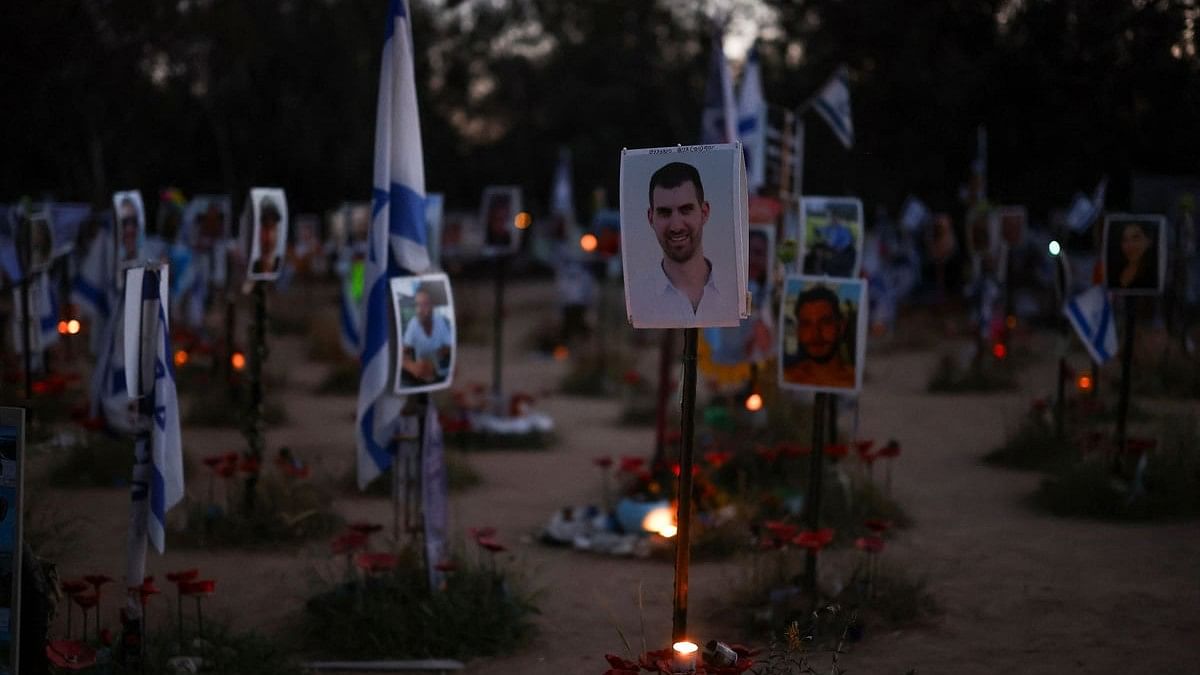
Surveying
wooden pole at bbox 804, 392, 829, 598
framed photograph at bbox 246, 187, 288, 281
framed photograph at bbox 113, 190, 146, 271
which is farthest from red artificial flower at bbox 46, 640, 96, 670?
framed photograph at bbox 113, 190, 146, 271

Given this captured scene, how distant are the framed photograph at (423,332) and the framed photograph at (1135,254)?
4405 mm

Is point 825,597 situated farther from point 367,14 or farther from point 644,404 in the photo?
point 367,14

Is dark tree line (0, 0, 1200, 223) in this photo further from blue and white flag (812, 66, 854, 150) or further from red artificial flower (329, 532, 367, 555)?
red artificial flower (329, 532, 367, 555)

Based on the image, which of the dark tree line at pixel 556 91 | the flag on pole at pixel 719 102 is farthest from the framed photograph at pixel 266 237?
the flag on pole at pixel 719 102

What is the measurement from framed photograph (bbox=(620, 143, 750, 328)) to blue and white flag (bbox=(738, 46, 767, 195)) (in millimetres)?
5970

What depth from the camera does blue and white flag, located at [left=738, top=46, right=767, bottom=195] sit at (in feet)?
35.4

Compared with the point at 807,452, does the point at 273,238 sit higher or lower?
higher

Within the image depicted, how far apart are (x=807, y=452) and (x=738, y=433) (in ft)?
5.41

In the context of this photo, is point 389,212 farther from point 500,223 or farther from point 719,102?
point 500,223

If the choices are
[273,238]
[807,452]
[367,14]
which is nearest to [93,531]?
[273,238]

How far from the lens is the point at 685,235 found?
4500 millimetres

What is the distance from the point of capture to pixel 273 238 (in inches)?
337

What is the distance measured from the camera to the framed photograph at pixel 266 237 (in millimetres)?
8438

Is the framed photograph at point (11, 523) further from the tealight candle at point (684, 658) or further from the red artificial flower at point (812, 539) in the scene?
the red artificial flower at point (812, 539)
